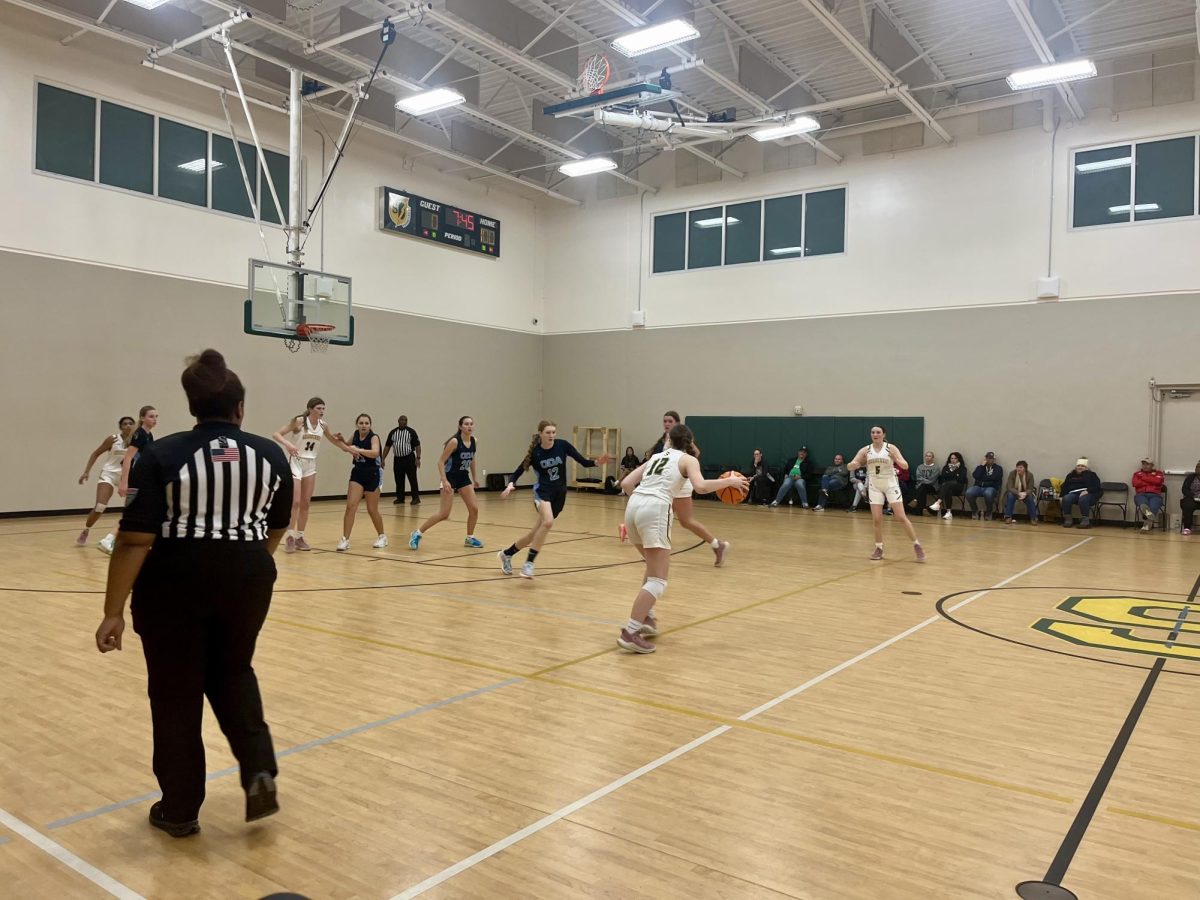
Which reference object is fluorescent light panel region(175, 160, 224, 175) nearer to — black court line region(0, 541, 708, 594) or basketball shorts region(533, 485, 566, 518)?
black court line region(0, 541, 708, 594)

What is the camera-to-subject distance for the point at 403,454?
59.0 feet

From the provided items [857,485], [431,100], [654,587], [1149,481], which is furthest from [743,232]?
[654,587]

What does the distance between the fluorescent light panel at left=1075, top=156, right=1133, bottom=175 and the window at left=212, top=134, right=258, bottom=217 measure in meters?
15.6

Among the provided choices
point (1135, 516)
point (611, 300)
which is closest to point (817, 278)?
point (611, 300)

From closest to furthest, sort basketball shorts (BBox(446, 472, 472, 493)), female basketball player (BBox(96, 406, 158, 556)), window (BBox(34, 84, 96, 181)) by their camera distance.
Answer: female basketball player (BBox(96, 406, 158, 556)) < basketball shorts (BBox(446, 472, 472, 493)) < window (BBox(34, 84, 96, 181))

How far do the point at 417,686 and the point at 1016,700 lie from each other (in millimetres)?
3492

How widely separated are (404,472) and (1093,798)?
15388 mm

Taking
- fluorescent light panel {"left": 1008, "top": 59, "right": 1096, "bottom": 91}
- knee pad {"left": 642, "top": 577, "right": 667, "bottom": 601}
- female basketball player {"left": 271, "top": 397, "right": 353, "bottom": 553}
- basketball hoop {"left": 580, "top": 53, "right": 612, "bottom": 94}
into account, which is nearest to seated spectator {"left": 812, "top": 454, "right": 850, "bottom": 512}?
fluorescent light panel {"left": 1008, "top": 59, "right": 1096, "bottom": 91}

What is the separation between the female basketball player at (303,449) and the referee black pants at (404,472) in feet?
21.7

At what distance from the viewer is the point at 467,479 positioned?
1077 centimetres

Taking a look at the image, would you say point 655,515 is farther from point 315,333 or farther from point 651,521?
point 315,333

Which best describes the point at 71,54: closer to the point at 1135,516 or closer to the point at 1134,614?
the point at 1134,614

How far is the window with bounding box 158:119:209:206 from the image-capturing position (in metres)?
15.7

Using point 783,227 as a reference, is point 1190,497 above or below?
below
